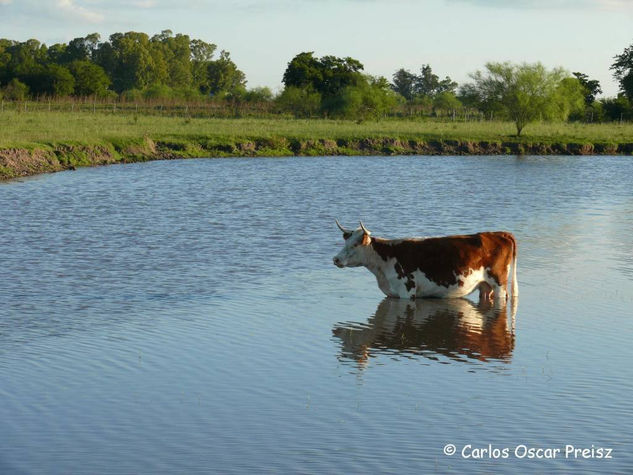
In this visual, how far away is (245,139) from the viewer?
50.9 m

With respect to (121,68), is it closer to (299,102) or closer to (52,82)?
(52,82)

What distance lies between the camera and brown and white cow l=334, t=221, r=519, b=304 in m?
13.2

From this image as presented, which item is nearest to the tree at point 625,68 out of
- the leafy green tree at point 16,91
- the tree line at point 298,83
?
the tree line at point 298,83

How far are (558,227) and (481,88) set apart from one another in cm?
4644

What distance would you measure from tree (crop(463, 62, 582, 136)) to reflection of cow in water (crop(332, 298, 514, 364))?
5250 cm

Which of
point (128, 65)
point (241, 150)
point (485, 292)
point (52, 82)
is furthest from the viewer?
point (128, 65)

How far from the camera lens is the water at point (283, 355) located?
7664mm

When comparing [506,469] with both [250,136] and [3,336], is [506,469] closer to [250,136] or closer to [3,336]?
[3,336]

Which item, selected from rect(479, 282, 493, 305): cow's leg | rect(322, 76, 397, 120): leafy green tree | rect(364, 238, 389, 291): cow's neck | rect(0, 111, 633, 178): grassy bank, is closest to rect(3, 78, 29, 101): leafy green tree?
rect(0, 111, 633, 178): grassy bank

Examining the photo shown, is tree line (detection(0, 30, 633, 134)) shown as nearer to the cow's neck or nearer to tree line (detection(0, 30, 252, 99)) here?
tree line (detection(0, 30, 252, 99))

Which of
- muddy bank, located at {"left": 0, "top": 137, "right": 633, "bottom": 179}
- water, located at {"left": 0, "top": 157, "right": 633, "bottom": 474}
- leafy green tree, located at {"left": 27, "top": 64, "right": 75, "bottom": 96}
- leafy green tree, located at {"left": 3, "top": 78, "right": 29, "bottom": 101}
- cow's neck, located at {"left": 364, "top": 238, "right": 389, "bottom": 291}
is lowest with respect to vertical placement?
water, located at {"left": 0, "top": 157, "right": 633, "bottom": 474}

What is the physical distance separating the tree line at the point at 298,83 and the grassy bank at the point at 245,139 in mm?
2546

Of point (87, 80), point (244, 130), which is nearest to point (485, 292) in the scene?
point (244, 130)

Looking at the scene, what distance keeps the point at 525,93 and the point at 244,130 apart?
20.8 metres
